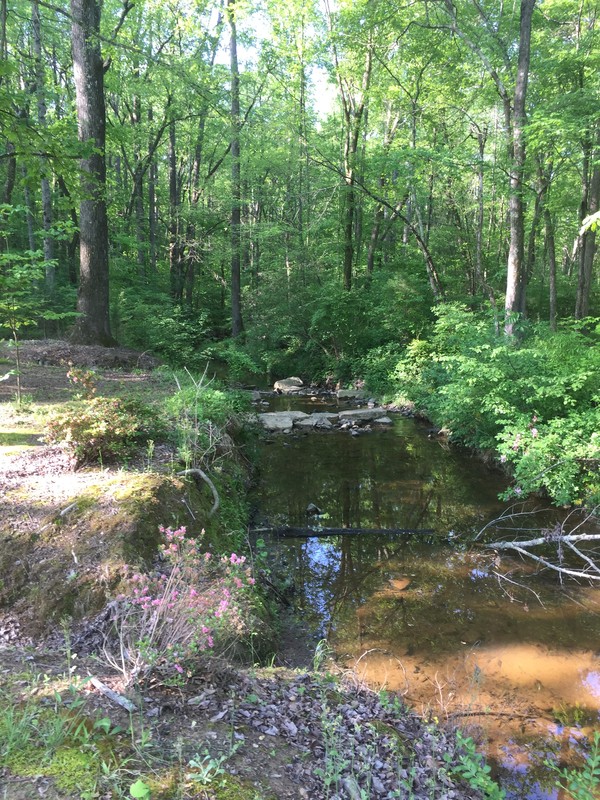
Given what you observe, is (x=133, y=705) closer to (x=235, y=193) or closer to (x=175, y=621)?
(x=175, y=621)

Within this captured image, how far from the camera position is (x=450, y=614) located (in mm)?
4844

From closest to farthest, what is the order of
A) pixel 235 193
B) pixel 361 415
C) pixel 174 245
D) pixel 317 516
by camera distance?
pixel 317 516 → pixel 361 415 → pixel 235 193 → pixel 174 245

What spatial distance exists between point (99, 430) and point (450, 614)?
A: 13.0ft

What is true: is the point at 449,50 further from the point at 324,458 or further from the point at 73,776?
the point at 73,776

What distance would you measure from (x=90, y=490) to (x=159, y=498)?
0.59m

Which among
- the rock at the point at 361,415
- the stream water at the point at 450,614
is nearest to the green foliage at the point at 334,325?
the rock at the point at 361,415

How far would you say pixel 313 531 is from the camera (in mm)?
6422

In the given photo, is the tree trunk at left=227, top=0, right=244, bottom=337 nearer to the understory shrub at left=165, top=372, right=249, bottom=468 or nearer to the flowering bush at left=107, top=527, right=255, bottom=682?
the understory shrub at left=165, top=372, right=249, bottom=468

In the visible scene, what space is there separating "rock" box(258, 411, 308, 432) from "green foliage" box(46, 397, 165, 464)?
5.74 meters

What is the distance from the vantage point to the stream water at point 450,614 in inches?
140

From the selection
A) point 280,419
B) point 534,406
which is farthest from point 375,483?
point 280,419

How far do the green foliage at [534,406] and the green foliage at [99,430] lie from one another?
16.9 feet

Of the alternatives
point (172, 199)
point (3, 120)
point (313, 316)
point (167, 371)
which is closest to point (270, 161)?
point (172, 199)

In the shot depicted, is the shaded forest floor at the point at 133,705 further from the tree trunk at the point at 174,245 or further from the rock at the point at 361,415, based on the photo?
the tree trunk at the point at 174,245
